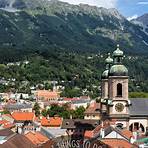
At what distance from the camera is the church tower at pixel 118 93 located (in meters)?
72.7

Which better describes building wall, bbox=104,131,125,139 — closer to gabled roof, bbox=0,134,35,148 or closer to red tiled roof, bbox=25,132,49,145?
gabled roof, bbox=0,134,35,148

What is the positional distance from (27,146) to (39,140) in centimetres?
1479

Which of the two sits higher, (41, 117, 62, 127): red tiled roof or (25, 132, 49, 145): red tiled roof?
(25, 132, 49, 145): red tiled roof

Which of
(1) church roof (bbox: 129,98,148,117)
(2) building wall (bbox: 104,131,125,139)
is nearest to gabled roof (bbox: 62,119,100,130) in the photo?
(1) church roof (bbox: 129,98,148,117)

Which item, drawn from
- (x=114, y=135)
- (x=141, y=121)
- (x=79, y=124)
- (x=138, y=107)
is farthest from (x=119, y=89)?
(x=79, y=124)

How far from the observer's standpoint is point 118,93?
73188 mm

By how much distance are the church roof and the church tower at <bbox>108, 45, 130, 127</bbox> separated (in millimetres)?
1993

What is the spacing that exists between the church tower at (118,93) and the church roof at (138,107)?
199cm

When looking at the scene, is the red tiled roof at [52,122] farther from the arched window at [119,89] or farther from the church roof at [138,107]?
the arched window at [119,89]

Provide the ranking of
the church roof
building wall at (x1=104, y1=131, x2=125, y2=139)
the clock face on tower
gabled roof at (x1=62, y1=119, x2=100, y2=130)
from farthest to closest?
gabled roof at (x1=62, y1=119, x2=100, y2=130) → the church roof → the clock face on tower → building wall at (x1=104, y1=131, x2=125, y2=139)

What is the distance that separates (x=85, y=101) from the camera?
193 metres

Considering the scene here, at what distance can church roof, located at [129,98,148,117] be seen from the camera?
75125mm

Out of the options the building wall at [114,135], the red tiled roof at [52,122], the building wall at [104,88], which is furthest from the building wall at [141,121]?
the red tiled roof at [52,122]

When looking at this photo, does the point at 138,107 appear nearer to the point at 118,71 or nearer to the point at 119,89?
the point at 119,89
